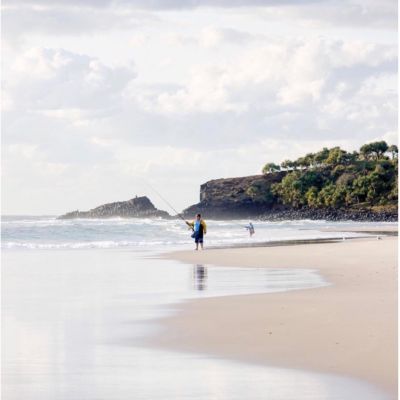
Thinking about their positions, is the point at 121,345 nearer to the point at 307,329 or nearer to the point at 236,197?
the point at 307,329

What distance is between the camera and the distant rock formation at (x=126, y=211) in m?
171

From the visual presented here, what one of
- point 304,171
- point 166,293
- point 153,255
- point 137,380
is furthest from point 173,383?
point 304,171

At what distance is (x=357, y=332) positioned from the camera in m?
10.3

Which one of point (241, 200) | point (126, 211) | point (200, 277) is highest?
point (241, 200)

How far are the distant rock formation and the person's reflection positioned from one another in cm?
14564

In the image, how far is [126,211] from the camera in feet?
571

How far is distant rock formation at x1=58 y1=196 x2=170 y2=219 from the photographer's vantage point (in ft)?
560

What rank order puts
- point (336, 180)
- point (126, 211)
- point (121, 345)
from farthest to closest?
point (126, 211) < point (336, 180) < point (121, 345)

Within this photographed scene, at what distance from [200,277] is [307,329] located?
8.65 m

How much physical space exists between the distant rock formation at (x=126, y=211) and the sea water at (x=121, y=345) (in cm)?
15000

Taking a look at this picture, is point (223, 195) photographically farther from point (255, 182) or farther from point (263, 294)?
point (263, 294)

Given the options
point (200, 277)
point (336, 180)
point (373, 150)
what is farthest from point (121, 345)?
point (373, 150)

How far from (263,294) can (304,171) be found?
534 ft

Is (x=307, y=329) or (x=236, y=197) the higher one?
(x=236, y=197)
